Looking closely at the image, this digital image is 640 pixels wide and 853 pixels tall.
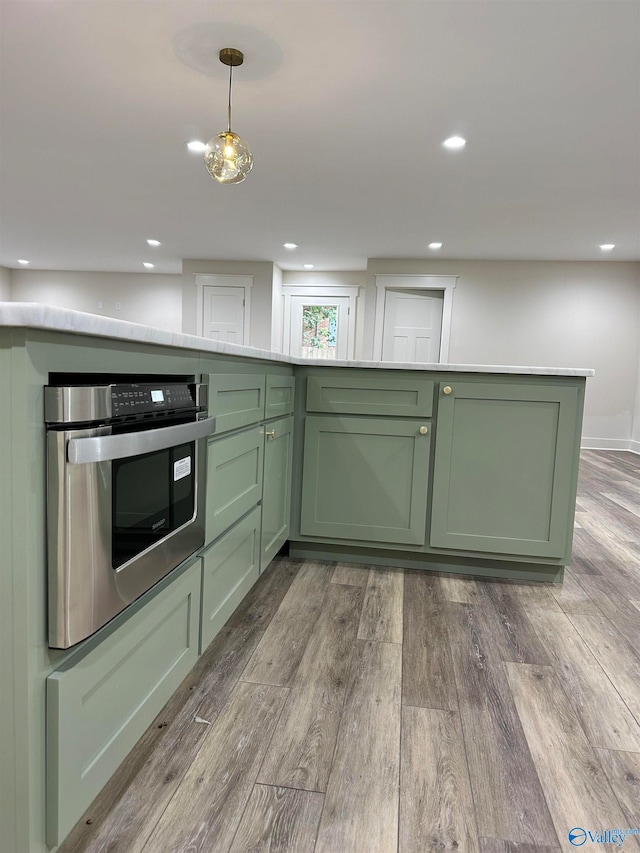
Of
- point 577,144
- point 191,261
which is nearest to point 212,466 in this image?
point 577,144

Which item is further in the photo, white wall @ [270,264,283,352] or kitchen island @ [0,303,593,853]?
white wall @ [270,264,283,352]

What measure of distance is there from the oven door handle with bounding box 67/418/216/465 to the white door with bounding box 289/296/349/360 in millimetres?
6891

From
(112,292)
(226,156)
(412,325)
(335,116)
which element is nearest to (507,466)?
(226,156)

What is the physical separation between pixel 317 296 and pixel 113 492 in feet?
24.2

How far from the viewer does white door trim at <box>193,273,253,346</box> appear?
7.45m

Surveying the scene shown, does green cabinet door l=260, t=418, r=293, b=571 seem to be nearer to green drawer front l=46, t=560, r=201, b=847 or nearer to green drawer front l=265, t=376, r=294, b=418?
green drawer front l=265, t=376, r=294, b=418

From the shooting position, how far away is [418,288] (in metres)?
6.98

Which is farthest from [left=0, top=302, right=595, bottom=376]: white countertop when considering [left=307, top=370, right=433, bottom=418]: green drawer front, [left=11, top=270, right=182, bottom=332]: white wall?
[left=11, top=270, right=182, bottom=332]: white wall

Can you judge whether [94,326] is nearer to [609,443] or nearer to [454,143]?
[454,143]

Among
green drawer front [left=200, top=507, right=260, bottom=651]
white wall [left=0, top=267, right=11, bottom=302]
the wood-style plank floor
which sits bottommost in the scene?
the wood-style plank floor

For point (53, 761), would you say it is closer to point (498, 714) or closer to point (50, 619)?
point (50, 619)

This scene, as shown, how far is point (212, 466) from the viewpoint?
134 centimetres

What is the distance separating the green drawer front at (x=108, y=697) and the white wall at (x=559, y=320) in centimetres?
628

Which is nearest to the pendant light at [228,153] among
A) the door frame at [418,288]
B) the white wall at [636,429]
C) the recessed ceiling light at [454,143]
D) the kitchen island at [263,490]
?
the kitchen island at [263,490]
